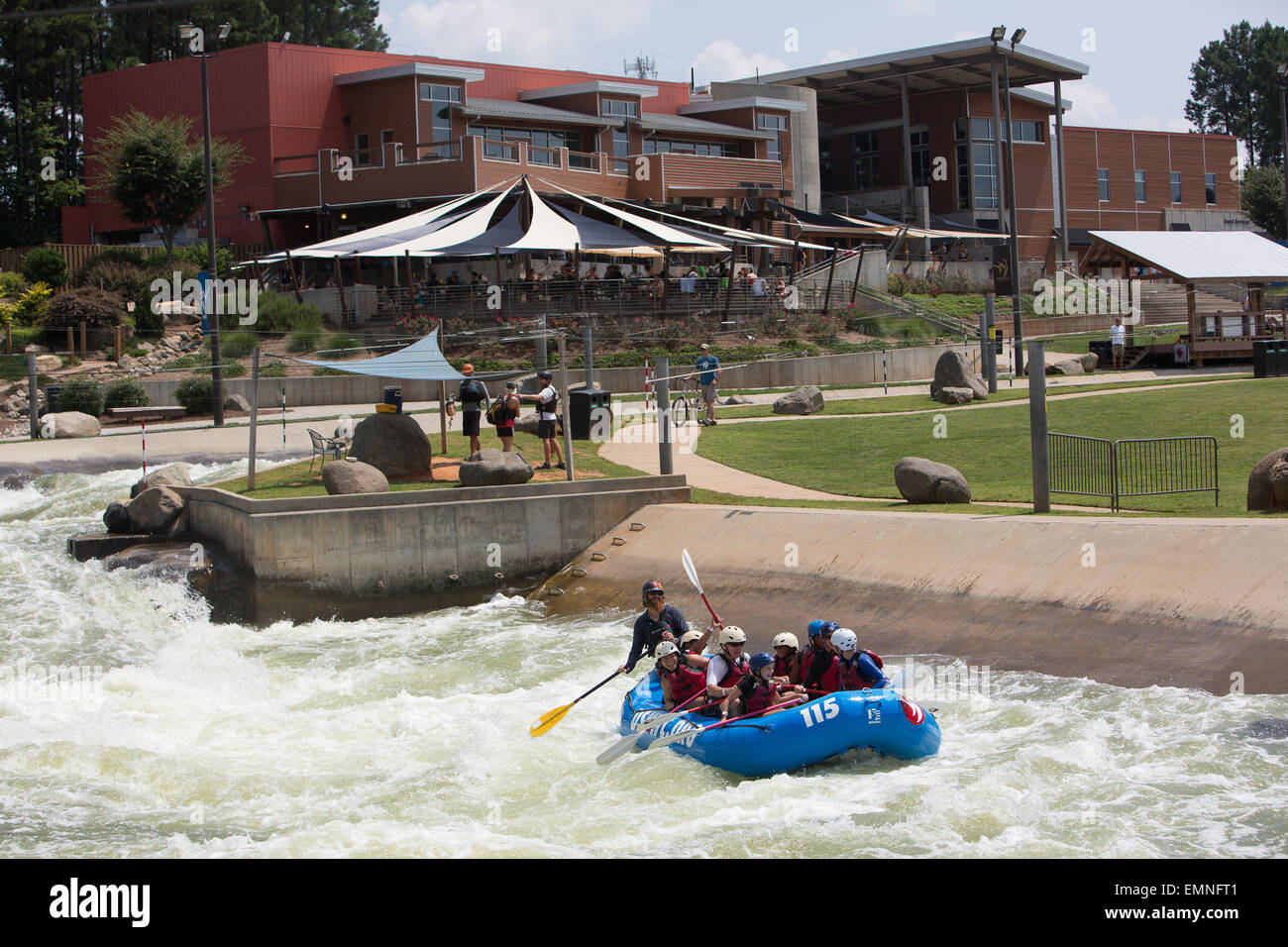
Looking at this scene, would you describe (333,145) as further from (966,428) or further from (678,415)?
(966,428)

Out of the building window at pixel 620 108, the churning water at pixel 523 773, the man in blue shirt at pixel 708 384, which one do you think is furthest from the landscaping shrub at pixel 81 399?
the building window at pixel 620 108

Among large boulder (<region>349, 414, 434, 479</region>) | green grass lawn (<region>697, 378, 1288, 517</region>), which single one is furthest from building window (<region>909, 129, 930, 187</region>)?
large boulder (<region>349, 414, 434, 479</region>)

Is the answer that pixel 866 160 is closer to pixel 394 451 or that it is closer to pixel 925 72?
pixel 925 72

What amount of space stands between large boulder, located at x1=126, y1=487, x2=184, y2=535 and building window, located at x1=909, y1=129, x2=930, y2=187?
2115 inches

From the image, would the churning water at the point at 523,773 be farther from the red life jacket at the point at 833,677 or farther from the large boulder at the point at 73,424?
the large boulder at the point at 73,424

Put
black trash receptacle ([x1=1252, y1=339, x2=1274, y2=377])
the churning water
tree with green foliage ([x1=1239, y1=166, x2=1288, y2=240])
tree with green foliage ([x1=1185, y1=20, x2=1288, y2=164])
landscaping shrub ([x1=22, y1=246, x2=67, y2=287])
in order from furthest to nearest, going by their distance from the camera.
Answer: tree with green foliage ([x1=1185, y1=20, x2=1288, y2=164]), tree with green foliage ([x1=1239, y1=166, x2=1288, y2=240]), landscaping shrub ([x1=22, y1=246, x2=67, y2=287]), black trash receptacle ([x1=1252, y1=339, x2=1274, y2=377]), the churning water

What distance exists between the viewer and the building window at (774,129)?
202 feet

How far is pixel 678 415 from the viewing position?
102ft

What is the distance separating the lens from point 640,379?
3712 cm

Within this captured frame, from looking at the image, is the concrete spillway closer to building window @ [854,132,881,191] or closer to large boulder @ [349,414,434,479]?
large boulder @ [349,414,434,479]

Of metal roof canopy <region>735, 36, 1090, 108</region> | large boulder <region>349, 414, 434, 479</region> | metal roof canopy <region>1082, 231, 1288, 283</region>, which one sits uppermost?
metal roof canopy <region>735, 36, 1090, 108</region>

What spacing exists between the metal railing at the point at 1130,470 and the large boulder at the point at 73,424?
2088 cm

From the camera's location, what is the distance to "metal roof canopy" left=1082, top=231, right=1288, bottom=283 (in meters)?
37.1
